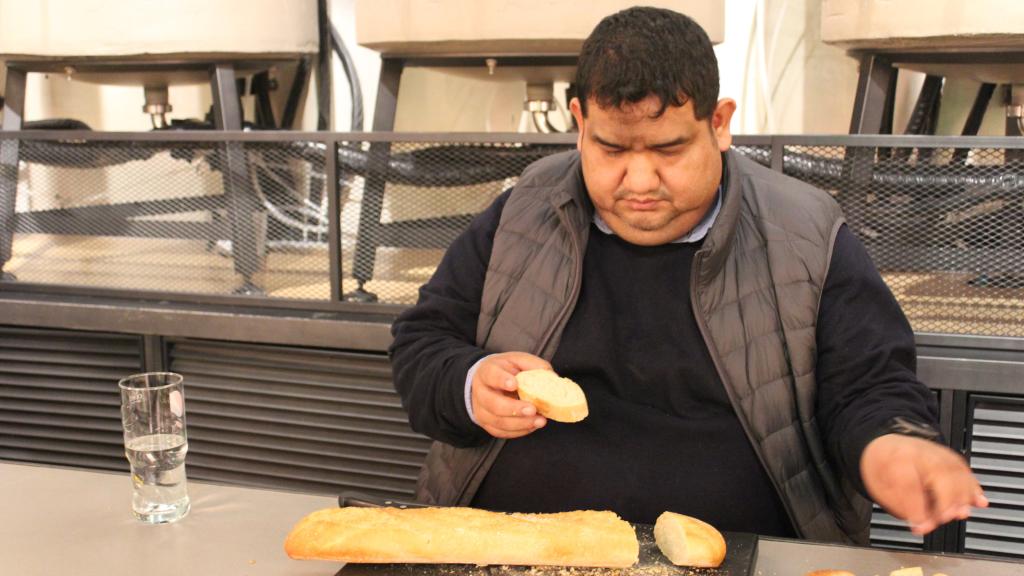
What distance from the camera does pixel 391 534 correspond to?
85 centimetres

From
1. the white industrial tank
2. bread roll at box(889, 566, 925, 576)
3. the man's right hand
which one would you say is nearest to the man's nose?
the man's right hand

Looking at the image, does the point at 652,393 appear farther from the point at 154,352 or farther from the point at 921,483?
the point at 154,352

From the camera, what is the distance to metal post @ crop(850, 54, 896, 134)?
1.89 meters

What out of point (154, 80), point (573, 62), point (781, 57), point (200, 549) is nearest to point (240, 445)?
point (154, 80)

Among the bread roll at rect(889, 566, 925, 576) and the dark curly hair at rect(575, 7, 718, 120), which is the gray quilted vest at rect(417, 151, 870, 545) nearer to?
the dark curly hair at rect(575, 7, 718, 120)

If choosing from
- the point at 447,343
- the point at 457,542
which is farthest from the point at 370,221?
the point at 457,542

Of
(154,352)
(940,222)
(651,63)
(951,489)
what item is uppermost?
(651,63)

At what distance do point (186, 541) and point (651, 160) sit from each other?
599mm

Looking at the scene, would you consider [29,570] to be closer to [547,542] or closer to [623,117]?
[547,542]

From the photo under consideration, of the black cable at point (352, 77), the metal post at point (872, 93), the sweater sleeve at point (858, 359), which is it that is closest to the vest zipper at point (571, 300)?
the sweater sleeve at point (858, 359)

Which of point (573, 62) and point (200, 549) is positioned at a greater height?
point (573, 62)

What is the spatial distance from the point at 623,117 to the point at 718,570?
1.56ft

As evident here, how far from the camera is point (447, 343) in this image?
124 centimetres

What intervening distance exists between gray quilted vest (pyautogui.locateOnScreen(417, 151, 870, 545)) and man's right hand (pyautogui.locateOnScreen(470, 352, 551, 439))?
0.17 m
